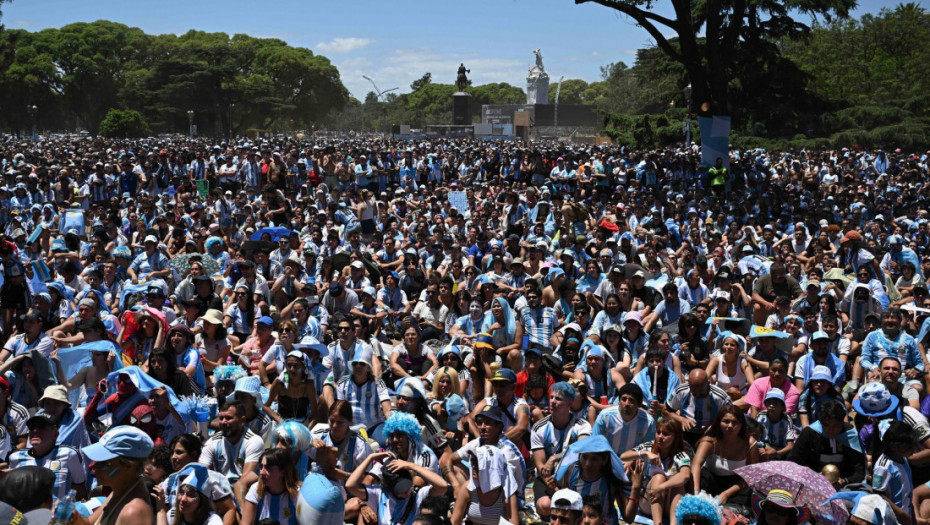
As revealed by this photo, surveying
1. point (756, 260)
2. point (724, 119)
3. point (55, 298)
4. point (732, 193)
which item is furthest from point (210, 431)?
point (724, 119)

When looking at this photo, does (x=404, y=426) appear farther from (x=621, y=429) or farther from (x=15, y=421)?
(x=15, y=421)

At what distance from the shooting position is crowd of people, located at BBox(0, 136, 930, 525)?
525 centimetres

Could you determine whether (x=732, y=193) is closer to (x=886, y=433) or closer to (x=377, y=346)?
(x=377, y=346)

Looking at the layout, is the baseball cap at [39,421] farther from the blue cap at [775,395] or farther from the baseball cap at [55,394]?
the blue cap at [775,395]

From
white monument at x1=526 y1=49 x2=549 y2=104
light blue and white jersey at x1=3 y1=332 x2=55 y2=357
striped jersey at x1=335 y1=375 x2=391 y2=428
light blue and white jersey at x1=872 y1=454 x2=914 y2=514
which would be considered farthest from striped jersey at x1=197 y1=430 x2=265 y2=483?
white monument at x1=526 y1=49 x2=549 y2=104

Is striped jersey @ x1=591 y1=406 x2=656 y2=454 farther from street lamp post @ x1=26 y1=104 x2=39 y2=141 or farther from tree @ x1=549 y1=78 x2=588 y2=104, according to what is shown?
tree @ x1=549 y1=78 x2=588 y2=104

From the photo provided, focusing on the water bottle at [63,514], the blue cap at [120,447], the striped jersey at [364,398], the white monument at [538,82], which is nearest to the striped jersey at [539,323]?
the striped jersey at [364,398]

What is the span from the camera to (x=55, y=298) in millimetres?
9898

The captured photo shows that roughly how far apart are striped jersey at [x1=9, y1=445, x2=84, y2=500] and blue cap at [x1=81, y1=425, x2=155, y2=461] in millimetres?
1306

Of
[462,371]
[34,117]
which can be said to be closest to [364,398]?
[462,371]

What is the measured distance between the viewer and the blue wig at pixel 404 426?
223 inches

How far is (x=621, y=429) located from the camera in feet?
21.1

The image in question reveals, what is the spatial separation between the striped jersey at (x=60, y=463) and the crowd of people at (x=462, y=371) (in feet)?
0.05

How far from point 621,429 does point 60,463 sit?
3.89 meters
